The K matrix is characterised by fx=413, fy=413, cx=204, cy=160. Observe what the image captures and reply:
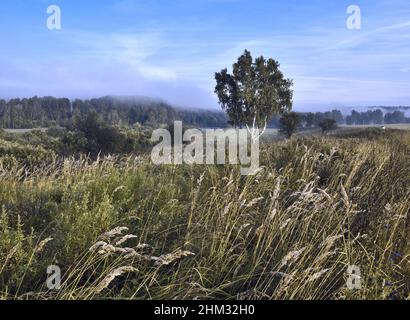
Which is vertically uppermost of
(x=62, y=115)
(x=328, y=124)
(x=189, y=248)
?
(x=62, y=115)

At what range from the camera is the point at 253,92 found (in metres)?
49.0

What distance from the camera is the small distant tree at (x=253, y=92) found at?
48406mm

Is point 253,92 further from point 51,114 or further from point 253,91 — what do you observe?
point 51,114

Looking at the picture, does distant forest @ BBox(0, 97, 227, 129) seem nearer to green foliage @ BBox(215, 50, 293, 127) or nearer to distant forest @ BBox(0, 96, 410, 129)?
distant forest @ BBox(0, 96, 410, 129)

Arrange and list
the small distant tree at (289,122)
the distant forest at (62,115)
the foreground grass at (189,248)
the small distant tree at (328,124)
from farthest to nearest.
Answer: the distant forest at (62,115), the small distant tree at (328,124), the small distant tree at (289,122), the foreground grass at (189,248)

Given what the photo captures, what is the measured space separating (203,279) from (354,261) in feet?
3.82

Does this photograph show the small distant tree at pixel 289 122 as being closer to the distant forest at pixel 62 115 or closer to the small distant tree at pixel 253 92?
the small distant tree at pixel 253 92

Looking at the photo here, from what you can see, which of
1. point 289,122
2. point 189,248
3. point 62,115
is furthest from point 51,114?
point 189,248

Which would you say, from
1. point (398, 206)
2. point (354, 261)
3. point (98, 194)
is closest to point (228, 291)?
point (354, 261)

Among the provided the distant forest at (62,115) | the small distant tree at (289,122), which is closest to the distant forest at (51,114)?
the distant forest at (62,115)

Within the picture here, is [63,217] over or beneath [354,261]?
over

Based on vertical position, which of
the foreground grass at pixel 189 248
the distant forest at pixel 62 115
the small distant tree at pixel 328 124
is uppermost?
the distant forest at pixel 62 115
